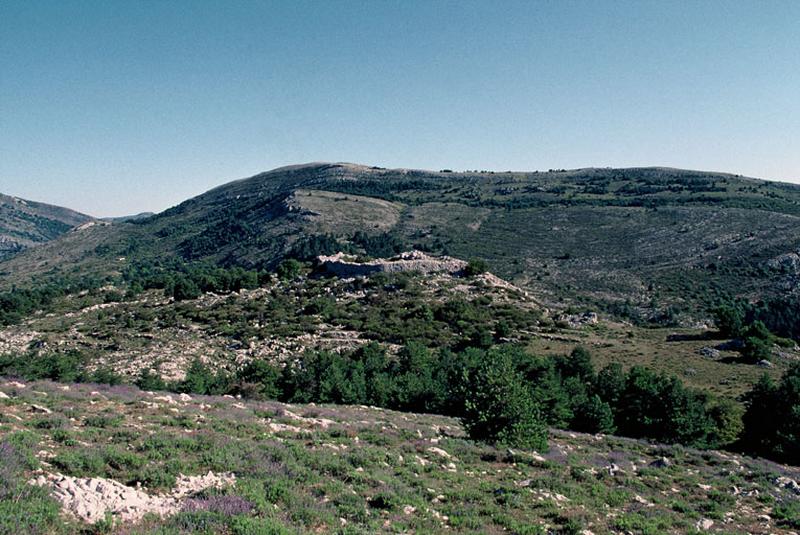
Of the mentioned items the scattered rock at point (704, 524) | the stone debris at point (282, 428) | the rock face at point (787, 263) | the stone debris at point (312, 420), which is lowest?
the stone debris at point (312, 420)

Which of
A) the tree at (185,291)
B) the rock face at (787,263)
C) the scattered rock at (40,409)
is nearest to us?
the scattered rock at (40,409)

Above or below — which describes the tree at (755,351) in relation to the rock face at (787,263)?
below

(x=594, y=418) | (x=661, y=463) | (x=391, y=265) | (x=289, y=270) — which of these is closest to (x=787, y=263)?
(x=391, y=265)

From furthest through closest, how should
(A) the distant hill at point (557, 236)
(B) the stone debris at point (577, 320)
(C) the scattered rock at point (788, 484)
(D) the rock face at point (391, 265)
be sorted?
(A) the distant hill at point (557, 236) → (D) the rock face at point (391, 265) → (B) the stone debris at point (577, 320) → (C) the scattered rock at point (788, 484)

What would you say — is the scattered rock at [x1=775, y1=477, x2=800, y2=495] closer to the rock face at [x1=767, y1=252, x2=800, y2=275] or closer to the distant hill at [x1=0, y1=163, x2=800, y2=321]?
the distant hill at [x1=0, y1=163, x2=800, y2=321]

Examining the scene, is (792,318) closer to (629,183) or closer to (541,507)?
(541,507)

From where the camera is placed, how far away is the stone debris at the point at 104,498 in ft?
25.3

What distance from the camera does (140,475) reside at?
9.47 meters

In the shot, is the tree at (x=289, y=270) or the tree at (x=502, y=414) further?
the tree at (x=289, y=270)

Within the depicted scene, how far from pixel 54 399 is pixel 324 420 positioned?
9760 millimetres

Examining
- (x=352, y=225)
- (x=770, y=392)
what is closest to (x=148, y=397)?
(x=770, y=392)

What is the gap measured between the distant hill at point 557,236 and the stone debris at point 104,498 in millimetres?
81986

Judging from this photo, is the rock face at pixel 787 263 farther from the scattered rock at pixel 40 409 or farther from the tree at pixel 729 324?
the scattered rock at pixel 40 409

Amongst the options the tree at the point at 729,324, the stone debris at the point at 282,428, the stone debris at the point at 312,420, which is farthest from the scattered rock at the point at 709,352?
the stone debris at the point at 282,428
